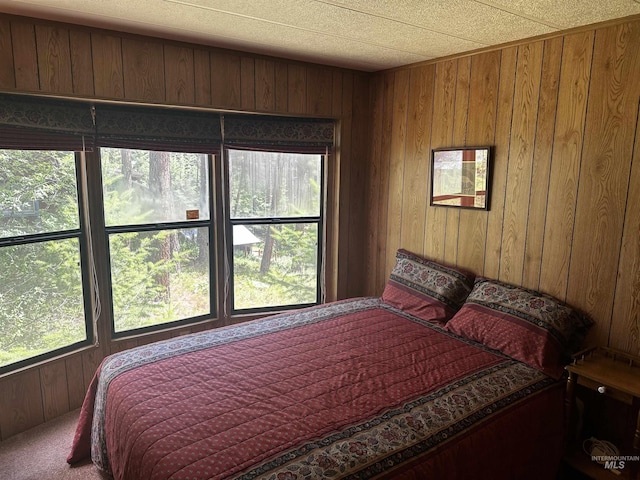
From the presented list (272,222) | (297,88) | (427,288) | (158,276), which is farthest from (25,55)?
(427,288)

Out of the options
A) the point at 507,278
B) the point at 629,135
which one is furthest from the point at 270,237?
the point at 629,135

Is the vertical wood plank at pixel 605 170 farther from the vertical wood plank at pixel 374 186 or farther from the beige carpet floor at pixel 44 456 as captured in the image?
the beige carpet floor at pixel 44 456

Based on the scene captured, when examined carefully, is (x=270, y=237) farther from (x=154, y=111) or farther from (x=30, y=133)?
(x=30, y=133)

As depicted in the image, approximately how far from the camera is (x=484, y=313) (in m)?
Result: 2.53

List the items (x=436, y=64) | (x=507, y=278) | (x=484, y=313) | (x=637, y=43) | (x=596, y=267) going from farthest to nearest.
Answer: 1. (x=436, y=64)
2. (x=507, y=278)
3. (x=484, y=313)
4. (x=596, y=267)
5. (x=637, y=43)

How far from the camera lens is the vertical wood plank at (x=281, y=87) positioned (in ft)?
10.2

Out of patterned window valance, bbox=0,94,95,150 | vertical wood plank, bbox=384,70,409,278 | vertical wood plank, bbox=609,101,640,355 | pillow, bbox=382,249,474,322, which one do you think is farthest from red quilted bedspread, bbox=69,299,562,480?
patterned window valance, bbox=0,94,95,150

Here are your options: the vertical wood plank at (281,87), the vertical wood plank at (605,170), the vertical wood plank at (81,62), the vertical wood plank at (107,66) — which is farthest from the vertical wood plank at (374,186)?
the vertical wood plank at (81,62)

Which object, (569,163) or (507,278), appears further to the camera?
(507,278)

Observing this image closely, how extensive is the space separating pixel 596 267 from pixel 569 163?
0.58 metres

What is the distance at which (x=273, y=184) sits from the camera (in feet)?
11.2

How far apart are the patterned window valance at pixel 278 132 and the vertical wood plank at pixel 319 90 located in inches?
3.7

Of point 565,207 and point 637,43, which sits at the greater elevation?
point 637,43

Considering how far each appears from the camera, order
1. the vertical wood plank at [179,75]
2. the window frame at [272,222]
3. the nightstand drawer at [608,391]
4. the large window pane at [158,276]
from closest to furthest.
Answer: the nightstand drawer at [608,391] < the vertical wood plank at [179,75] < the large window pane at [158,276] < the window frame at [272,222]
